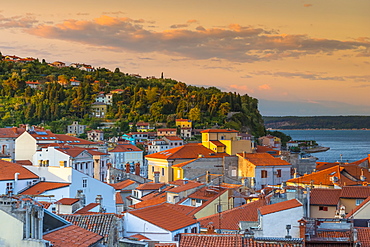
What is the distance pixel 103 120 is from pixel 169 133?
80.8ft

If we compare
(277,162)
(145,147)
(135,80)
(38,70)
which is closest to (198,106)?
(145,147)

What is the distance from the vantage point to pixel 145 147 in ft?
322

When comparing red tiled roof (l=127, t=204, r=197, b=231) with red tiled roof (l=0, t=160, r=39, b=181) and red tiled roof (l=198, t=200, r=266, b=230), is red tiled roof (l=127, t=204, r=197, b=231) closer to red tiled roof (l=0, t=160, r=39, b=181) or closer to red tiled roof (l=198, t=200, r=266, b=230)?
red tiled roof (l=198, t=200, r=266, b=230)

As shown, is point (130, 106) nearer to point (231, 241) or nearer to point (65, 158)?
point (65, 158)

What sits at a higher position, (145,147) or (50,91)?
(50,91)

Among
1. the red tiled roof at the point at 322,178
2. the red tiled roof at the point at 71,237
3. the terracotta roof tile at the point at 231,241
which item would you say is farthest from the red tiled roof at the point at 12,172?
the terracotta roof tile at the point at 231,241

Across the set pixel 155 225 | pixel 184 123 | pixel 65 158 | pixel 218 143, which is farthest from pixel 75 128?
pixel 155 225

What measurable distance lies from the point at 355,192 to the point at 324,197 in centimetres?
124

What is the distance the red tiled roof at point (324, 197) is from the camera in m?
19.0

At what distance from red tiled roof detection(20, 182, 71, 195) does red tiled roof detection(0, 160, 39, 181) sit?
2.25 feet

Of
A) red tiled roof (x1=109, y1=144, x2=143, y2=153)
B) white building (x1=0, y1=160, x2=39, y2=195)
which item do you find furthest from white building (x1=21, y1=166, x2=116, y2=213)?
red tiled roof (x1=109, y1=144, x2=143, y2=153)

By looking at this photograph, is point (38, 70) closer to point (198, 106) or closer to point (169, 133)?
point (198, 106)

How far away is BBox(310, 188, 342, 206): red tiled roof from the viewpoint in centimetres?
1900

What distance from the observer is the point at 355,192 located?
19.8 meters
